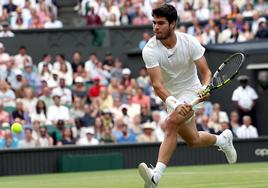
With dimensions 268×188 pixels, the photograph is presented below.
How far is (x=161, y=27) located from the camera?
11.2 meters

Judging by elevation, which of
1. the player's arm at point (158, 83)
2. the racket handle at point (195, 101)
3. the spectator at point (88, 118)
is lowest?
the spectator at point (88, 118)

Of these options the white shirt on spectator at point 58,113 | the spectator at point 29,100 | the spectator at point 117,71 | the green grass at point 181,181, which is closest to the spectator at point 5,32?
the spectator at point 117,71

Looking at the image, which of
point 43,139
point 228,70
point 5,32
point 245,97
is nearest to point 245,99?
point 245,97

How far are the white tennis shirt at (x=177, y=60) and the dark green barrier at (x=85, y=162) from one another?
7.94 m

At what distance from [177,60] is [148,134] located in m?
9.36

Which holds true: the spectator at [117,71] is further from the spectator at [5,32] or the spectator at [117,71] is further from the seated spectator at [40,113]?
the seated spectator at [40,113]

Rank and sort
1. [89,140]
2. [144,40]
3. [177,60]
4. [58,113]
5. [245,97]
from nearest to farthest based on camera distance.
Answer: [177,60], [89,140], [58,113], [245,97], [144,40]

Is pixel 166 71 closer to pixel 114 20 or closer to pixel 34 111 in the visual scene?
pixel 34 111

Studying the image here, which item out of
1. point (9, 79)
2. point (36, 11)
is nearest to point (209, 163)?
point (9, 79)

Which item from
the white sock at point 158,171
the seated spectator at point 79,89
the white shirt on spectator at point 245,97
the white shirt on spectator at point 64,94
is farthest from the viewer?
the white shirt on spectator at point 245,97

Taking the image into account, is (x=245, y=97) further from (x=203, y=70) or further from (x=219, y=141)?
(x=203, y=70)

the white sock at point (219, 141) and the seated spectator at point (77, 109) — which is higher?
the white sock at point (219, 141)

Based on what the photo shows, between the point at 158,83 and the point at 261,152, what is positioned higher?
the point at 158,83

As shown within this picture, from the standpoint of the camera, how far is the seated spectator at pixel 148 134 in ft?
67.7
